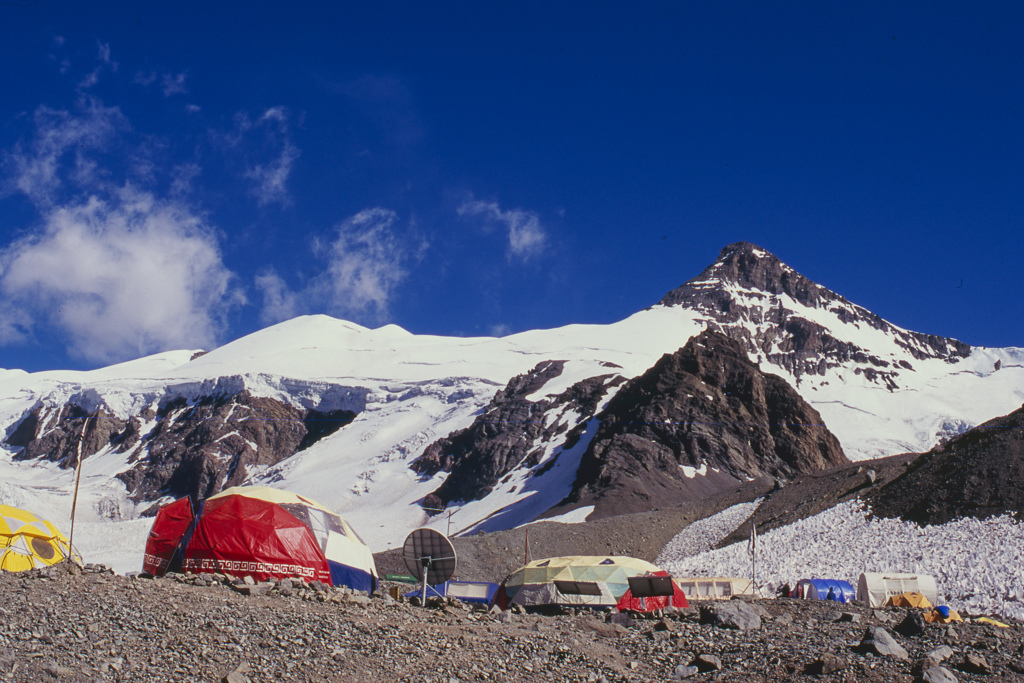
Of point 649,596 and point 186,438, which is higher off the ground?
point 186,438

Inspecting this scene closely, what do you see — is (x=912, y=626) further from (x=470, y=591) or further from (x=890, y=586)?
(x=470, y=591)

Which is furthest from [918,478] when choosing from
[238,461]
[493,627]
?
[238,461]

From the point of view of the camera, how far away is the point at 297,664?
10047 millimetres

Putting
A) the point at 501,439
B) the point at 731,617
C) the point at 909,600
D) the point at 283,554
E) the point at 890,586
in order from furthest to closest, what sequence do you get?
the point at 501,439, the point at 890,586, the point at 909,600, the point at 283,554, the point at 731,617

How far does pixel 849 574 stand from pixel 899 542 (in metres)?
3.61

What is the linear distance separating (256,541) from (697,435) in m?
80.3

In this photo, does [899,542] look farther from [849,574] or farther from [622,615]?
[622,615]

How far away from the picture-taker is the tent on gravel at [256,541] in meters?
18.5

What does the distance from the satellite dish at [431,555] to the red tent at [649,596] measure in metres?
6.02

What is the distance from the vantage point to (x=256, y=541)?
18.7 meters

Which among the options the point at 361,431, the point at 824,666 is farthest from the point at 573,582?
→ the point at 361,431

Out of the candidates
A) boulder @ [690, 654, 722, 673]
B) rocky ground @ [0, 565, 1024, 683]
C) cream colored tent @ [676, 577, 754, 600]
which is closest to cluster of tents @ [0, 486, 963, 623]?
rocky ground @ [0, 565, 1024, 683]

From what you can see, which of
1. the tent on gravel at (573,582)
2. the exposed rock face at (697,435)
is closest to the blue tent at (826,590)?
the tent on gravel at (573,582)

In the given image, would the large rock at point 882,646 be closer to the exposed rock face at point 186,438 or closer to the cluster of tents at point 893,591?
the cluster of tents at point 893,591
